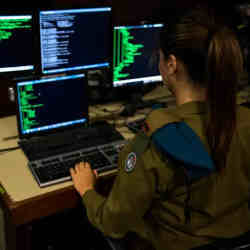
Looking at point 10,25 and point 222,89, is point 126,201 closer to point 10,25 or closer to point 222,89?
point 222,89

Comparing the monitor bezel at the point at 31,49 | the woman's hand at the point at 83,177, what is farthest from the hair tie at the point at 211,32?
the monitor bezel at the point at 31,49

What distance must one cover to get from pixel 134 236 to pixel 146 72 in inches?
39.2

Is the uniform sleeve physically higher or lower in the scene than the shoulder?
lower

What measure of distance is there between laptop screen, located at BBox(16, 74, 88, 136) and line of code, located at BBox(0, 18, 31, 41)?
0.77ft

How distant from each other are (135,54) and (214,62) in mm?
1005

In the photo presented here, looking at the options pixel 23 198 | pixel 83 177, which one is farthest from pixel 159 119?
pixel 23 198

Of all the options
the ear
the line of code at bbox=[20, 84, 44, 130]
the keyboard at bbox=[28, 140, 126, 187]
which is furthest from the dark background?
the ear

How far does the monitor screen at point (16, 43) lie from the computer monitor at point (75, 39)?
6 cm

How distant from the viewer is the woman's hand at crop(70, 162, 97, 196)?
129 cm

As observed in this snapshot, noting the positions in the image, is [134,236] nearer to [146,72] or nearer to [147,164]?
[147,164]

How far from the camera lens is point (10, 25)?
5.09 feet

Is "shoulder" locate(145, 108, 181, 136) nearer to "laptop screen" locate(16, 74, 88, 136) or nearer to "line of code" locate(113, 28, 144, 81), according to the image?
"laptop screen" locate(16, 74, 88, 136)

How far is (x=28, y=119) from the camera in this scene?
157 centimetres

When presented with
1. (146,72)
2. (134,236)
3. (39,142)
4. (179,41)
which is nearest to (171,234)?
(134,236)
